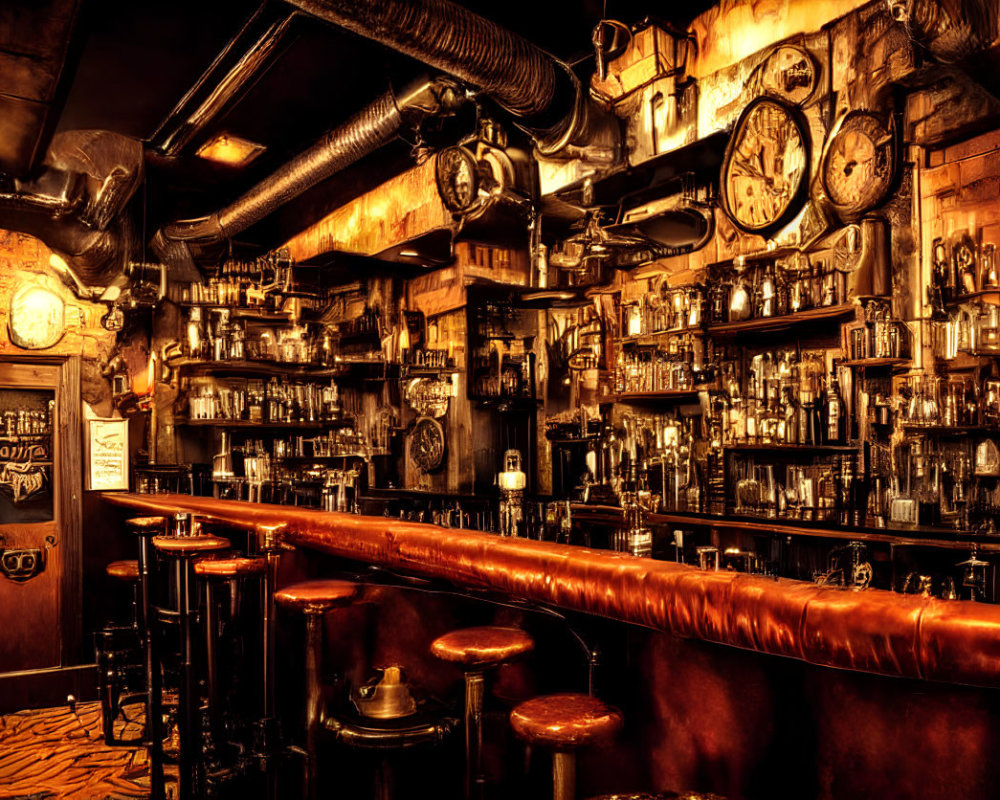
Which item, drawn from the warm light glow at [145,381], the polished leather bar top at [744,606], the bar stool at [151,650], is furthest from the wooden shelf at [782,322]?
the warm light glow at [145,381]

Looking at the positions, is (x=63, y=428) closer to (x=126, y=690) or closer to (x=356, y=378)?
(x=126, y=690)

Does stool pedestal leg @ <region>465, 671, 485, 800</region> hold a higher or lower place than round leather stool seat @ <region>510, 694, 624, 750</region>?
lower

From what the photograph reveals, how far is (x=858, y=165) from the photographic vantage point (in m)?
4.40

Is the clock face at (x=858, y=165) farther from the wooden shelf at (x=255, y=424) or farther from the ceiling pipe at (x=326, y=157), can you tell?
the wooden shelf at (x=255, y=424)

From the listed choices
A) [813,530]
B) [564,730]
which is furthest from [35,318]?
[564,730]

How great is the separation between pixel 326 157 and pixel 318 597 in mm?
3850

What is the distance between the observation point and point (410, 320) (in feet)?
27.6

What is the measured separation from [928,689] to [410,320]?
23.9ft

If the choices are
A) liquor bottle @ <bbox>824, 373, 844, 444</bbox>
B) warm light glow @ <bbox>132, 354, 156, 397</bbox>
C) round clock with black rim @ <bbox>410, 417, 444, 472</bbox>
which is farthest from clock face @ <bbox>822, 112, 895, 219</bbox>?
warm light glow @ <bbox>132, 354, 156, 397</bbox>

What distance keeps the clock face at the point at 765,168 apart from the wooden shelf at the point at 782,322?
1.87ft

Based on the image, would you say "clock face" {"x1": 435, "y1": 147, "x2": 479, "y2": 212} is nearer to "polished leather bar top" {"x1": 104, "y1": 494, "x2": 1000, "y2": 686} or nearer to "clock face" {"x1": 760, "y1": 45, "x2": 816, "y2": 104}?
"clock face" {"x1": 760, "y1": 45, "x2": 816, "y2": 104}

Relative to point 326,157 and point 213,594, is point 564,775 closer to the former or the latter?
point 213,594

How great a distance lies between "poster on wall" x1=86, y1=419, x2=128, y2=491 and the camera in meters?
6.31

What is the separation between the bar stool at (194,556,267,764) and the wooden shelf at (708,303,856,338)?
350 centimetres
